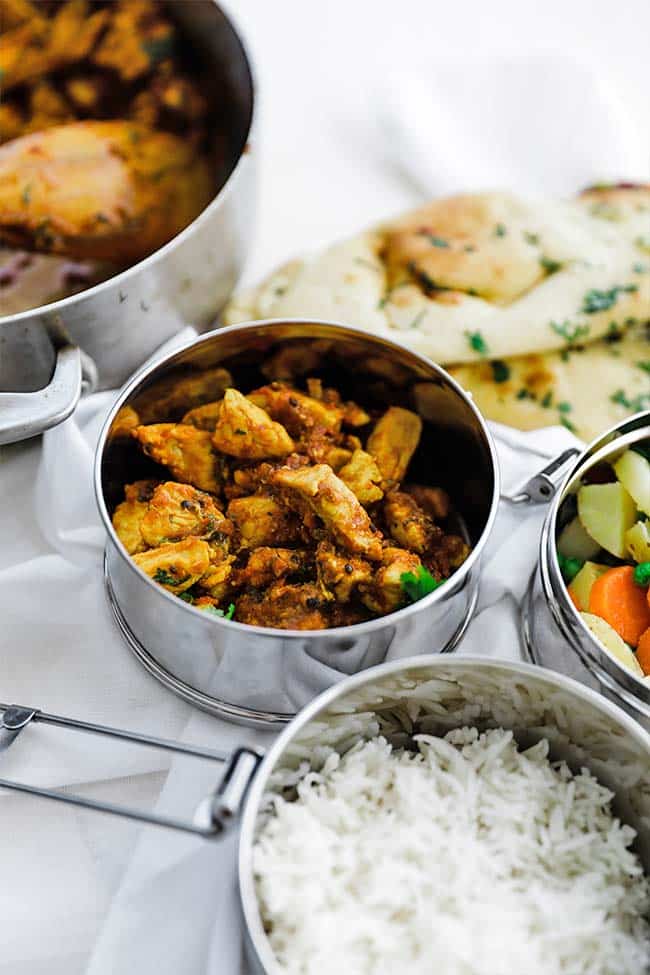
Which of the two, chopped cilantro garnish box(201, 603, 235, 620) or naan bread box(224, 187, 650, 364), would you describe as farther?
naan bread box(224, 187, 650, 364)

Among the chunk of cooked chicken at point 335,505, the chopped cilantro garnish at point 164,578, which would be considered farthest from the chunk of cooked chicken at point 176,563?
the chunk of cooked chicken at point 335,505

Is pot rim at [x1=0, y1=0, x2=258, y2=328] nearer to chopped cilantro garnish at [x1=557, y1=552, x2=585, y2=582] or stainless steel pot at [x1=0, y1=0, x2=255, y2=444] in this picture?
stainless steel pot at [x1=0, y1=0, x2=255, y2=444]

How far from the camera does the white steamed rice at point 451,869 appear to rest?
107 cm

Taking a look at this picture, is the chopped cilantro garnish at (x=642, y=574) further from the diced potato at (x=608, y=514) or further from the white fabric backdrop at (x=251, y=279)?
the white fabric backdrop at (x=251, y=279)

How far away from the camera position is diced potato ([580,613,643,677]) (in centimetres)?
129

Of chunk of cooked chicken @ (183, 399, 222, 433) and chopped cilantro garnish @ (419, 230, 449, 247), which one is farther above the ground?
chopped cilantro garnish @ (419, 230, 449, 247)

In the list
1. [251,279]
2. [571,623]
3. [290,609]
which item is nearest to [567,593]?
[571,623]

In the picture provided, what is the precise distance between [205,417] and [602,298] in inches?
28.4

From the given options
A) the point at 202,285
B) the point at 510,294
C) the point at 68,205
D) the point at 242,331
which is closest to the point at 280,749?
the point at 242,331

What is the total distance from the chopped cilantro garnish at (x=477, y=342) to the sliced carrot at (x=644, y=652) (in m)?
0.57

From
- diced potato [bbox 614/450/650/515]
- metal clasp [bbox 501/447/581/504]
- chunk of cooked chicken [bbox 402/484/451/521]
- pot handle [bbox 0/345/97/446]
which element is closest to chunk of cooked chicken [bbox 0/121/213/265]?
pot handle [bbox 0/345/97/446]

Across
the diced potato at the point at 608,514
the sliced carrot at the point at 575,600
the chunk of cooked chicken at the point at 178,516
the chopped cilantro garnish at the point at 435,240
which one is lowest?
the chunk of cooked chicken at the point at 178,516

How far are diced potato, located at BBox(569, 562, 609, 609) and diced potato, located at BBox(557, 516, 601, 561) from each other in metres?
0.03

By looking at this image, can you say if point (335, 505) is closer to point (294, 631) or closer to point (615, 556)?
point (294, 631)
